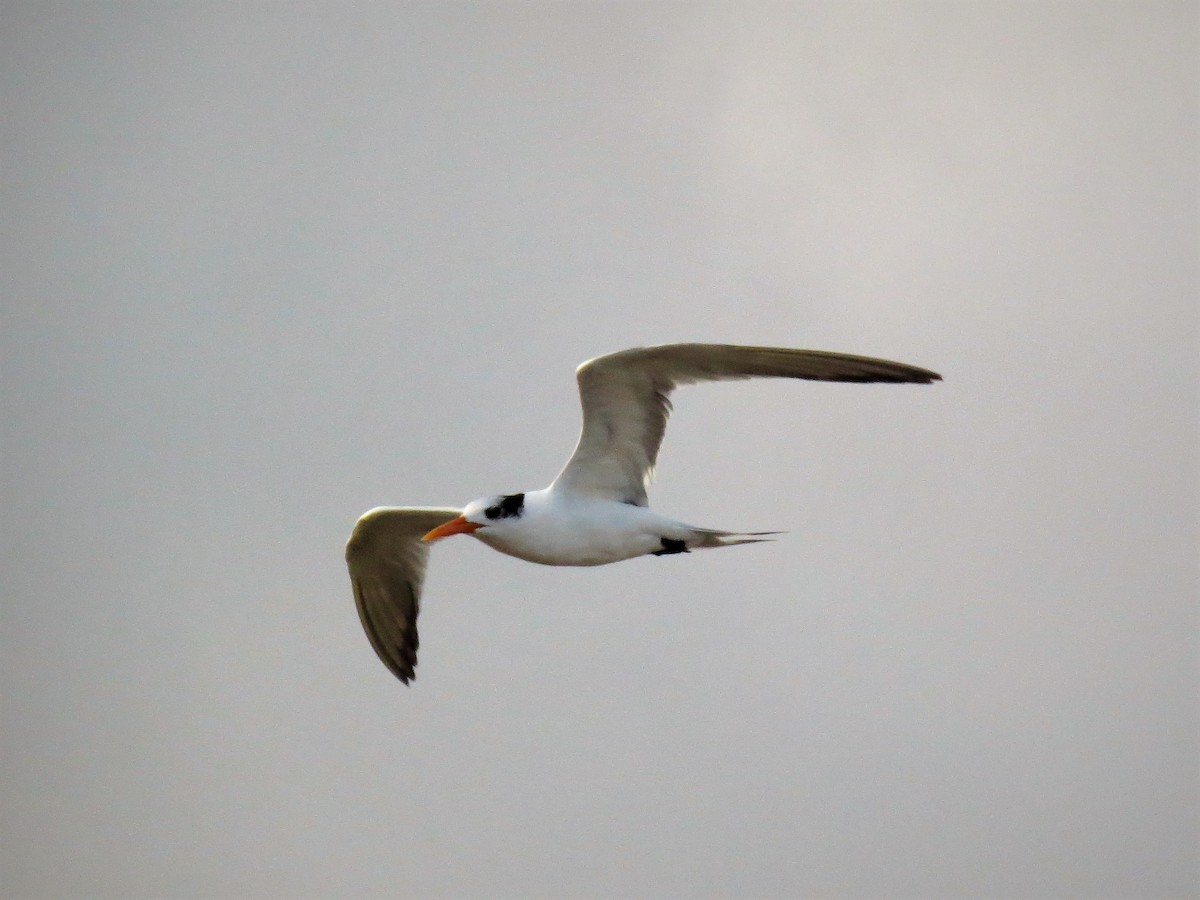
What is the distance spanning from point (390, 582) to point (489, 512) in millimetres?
2896

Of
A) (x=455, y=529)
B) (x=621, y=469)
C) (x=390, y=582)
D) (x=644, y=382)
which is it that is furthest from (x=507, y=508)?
(x=390, y=582)

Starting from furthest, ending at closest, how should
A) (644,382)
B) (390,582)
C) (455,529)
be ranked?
(390,582)
(455,529)
(644,382)

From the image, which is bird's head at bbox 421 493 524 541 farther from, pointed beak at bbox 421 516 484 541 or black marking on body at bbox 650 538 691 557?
black marking on body at bbox 650 538 691 557

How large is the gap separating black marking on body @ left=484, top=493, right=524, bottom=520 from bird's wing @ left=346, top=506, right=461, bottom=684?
2.22 m

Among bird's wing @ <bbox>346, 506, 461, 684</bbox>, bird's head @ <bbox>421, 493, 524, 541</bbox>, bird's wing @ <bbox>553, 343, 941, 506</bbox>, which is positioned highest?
bird's wing @ <bbox>553, 343, 941, 506</bbox>

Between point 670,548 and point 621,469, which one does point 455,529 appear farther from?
point 670,548

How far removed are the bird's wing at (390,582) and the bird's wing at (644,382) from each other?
95.9 inches

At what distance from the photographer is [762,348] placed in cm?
976

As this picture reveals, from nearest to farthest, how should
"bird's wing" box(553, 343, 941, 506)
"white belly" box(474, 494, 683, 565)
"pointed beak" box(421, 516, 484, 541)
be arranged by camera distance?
"bird's wing" box(553, 343, 941, 506) < "white belly" box(474, 494, 683, 565) < "pointed beak" box(421, 516, 484, 541)

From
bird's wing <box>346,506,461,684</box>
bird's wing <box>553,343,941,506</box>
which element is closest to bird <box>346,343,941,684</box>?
bird's wing <box>553,343,941,506</box>

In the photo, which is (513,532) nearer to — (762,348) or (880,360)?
(762,348)

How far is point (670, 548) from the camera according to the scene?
10.6 m

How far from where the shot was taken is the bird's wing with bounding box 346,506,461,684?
41.7 ft

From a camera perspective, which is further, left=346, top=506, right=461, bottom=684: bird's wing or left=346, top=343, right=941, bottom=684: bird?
left=346, top=506, right=461, bottom=684: bird's wing
